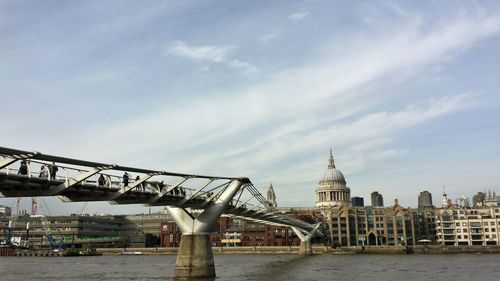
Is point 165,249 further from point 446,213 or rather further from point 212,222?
point 212,222

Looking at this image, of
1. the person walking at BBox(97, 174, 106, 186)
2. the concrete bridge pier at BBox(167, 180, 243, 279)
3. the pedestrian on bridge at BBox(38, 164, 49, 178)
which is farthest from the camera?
the concrete bridge pier at BBox(167, 180, 243, 279)

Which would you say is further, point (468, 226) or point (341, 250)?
point (468, 226)

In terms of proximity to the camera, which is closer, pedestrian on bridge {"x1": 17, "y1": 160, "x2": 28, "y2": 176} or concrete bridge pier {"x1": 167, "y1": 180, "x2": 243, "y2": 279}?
pedestrian on bridge {"x1": 17, "y1": 160, "x2": 28, "y2": 176}

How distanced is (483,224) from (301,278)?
131612 millimetres

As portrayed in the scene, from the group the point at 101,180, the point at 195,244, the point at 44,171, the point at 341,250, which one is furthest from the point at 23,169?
the point at 341,250

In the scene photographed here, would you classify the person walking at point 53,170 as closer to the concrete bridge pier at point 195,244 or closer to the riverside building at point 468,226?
the concrete bridge pier at point 195,244

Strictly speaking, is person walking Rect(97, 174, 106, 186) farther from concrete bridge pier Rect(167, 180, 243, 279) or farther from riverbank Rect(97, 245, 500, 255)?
riverbank Rect(97, 245, 500, 255)

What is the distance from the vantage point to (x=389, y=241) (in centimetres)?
17725

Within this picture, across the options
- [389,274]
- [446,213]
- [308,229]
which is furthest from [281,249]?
[389,274]

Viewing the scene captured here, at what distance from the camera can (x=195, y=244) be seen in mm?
54719

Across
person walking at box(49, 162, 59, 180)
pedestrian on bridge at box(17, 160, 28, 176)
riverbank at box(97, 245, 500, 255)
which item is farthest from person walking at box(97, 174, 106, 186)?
riverbank at box(97, 245, 500, 255)

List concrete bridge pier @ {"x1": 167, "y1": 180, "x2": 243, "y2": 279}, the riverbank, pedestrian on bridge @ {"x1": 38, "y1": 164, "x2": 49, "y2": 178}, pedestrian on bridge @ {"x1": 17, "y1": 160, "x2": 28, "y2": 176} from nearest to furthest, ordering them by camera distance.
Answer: pedestrian on bridge @ {"x1": 17, "y1": 160, "x2": 28, "y2": 176}, pedestrian on bridge @ {"x1": 38, "y1": 164, "x2": 49, "y2": 178}, concrete bridge pier @ {"x1": 167, "y1": 180, "x2": 243, "y2": 279}, the riverbank

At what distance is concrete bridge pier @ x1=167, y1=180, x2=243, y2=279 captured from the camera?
2137 inches

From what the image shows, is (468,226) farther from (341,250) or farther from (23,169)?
(23,169)
